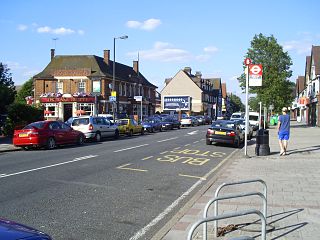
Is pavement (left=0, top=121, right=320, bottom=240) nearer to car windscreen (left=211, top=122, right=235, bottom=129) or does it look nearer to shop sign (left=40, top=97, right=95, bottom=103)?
car windscreen (left=211, top=122, right=235, bottom=129)

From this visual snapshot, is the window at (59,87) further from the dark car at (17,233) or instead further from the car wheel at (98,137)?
the dark car at (17,233)

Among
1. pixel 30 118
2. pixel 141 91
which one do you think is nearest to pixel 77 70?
pixel 141 91

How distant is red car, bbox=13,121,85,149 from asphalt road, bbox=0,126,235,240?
429cm

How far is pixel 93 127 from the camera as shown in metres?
24.5

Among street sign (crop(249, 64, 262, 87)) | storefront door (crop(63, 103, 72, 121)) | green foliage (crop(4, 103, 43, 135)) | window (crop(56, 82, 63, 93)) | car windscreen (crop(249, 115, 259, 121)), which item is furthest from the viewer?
window (crop(56, 82, 63, 93))

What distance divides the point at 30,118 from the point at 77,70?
2684 cm

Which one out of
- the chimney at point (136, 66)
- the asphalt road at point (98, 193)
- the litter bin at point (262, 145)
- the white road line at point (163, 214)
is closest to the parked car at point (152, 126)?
the litter bin at point (262, 145)

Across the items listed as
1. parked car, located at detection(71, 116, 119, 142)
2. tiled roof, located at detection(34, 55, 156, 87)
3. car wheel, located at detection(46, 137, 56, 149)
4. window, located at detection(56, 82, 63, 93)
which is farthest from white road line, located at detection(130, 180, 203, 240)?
window, located at detection(56, 82, 63, 93)

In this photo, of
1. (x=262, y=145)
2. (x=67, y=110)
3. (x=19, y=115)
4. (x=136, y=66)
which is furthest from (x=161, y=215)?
(x=136, y=66)

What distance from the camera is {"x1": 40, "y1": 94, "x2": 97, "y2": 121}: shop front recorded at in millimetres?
53562

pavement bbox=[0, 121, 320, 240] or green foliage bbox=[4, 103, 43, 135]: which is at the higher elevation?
green foliage bbox=[4, 103, 43, 135]

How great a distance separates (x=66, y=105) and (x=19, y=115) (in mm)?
25974

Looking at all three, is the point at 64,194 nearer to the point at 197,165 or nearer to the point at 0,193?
the point at 0,193

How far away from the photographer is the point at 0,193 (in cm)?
852
